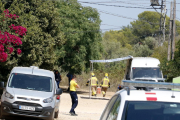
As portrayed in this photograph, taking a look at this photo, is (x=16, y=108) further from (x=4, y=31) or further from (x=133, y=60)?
(x=133, y=60)

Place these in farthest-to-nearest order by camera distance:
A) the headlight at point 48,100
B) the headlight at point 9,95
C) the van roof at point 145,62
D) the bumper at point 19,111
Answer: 1. the van roof at point 145,62
2. the headlight at point 48,100
3. the headlight at point 9,95
4. the bumper at point 19,111

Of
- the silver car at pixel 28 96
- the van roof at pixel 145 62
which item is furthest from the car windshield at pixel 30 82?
the van roof at pixel 145 62

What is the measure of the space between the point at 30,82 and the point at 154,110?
7870mm

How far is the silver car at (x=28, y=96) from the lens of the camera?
1053 cm

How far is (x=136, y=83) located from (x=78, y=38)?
84.6ft

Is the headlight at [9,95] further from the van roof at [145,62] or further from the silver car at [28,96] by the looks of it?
the van roof at [145,62]

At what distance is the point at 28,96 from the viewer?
34.9ft

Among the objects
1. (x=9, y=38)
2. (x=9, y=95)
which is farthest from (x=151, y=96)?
(x=9, y=38)

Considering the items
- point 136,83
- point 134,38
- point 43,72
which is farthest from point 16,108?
point 134,38

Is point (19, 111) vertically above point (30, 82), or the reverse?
point (30, 82)

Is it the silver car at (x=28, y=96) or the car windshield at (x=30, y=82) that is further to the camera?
the car windshield at (x=30, y=82)

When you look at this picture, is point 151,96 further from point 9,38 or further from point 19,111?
point 9,38

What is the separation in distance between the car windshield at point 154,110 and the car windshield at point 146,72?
1580cm

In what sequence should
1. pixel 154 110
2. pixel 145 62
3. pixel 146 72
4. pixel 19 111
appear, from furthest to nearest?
pixel 145 62 → pixel 146 72 → pixel 19 111 → pixel 154 110
